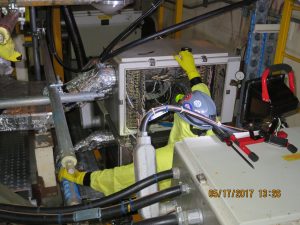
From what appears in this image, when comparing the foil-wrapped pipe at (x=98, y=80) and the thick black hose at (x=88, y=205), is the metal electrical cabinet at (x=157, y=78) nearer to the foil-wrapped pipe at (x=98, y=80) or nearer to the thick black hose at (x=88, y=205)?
the foil-wrapped pipe at (x=98, y=80)

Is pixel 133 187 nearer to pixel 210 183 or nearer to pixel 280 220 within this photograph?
pixel 210 183

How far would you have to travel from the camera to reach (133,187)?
998mm

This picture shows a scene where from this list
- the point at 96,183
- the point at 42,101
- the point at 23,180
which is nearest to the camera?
the point at 42,101

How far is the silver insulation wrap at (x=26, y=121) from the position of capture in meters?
1.80

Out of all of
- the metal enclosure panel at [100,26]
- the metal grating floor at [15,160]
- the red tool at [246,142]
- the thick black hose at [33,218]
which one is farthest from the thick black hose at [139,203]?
the metal enclosure panel at [100,26]

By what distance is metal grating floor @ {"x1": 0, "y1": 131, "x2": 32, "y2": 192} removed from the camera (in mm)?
1983

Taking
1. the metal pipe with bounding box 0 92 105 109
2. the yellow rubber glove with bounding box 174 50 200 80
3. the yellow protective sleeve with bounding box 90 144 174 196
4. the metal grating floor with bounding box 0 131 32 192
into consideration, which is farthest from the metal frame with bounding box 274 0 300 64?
the metal grating floor with bounding box 0 131 32 192

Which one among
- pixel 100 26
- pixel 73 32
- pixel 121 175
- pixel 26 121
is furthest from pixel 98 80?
pixel 100 26

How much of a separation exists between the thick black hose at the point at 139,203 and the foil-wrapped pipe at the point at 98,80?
1.03 meters

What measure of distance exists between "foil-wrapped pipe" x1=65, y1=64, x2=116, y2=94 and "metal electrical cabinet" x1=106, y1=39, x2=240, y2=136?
0.19 ft

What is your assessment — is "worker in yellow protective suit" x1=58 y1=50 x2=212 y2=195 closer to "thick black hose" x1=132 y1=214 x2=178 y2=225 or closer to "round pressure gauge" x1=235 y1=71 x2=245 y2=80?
"round pressure gauge" x1=235 y1=71 x2=245 y2=80

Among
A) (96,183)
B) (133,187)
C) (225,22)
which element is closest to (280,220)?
(133,187)

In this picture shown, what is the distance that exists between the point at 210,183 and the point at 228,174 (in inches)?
2.6

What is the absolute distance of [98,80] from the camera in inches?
76.4
